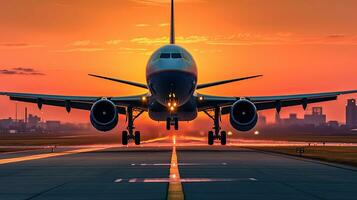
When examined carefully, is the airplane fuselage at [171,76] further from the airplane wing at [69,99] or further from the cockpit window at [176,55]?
the airplane wing at [69,99]

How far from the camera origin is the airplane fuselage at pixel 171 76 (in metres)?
42.2

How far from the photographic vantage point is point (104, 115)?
155ft

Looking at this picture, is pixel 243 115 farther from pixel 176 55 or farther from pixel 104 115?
pixel 104 115

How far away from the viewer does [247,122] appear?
158 feet

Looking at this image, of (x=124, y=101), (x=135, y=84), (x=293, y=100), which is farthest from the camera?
(x=293, y=100)

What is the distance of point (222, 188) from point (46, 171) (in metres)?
10.5

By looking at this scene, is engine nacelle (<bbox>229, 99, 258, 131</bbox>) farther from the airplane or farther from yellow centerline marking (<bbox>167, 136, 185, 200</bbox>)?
yellow centerline marking (<bbox>167, 136, 185, 200</bbox>)

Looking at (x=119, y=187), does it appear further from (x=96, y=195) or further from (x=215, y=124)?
(x=215, y=124)

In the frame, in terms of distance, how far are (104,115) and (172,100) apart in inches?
236

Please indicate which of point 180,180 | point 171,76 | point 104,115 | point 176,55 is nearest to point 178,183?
point 180,180

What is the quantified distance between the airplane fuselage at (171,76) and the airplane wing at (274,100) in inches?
167

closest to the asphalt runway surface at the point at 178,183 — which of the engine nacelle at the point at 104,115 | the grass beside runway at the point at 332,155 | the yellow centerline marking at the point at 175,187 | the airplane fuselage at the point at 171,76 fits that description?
the yellow centerline marking at the point at 175,187

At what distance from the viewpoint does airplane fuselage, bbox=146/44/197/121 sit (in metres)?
42.2

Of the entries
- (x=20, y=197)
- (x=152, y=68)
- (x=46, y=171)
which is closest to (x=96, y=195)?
(x=20, y=197)
